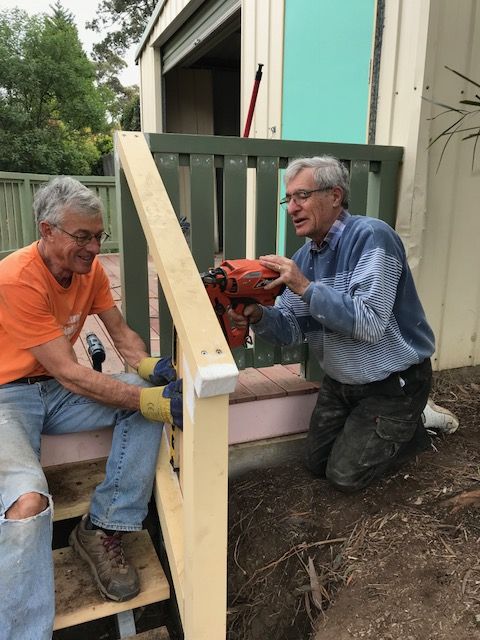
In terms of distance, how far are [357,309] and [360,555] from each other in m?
0.90

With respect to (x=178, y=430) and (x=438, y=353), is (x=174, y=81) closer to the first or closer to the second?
(x=438, y=353)

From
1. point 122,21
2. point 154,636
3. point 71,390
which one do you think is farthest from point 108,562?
point 122,21

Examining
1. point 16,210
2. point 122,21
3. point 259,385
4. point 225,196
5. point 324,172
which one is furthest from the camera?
point 122,21

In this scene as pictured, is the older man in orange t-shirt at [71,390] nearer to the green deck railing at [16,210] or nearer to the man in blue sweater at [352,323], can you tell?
the man in blue sweater at [352,323]

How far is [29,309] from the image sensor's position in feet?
5.91

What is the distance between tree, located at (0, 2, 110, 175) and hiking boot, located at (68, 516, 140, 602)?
1544 cm

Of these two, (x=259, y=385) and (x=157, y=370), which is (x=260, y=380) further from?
(x=157, y=370)

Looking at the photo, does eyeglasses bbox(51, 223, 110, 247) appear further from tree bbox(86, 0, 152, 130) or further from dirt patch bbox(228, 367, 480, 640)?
tree bbox(86, 0, 152, 130)

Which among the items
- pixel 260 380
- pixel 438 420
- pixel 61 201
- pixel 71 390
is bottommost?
pixel 438 420

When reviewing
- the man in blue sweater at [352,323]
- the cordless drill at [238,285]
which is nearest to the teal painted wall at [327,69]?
the man in blue sweater at [352,323]

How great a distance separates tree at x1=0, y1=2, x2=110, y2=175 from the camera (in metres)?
14.9

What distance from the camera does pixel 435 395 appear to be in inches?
111

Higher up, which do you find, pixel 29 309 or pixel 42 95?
pixel 42 95

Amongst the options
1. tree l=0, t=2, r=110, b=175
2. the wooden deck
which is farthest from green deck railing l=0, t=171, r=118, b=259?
tree l=0, t=2, r=110, b=175
